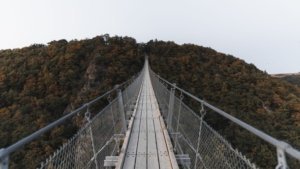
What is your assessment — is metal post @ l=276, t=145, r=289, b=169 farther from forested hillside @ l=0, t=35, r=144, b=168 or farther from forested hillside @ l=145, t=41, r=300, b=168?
forested hillside @ l=0, t=35, r=144, b=168

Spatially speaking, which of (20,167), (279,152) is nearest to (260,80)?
(20,167)

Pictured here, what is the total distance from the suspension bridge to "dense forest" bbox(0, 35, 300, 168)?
16.7 ft

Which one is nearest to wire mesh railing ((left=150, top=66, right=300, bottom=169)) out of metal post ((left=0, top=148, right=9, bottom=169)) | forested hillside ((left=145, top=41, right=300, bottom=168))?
metal post ((left=0, top=148, right=9, bottom=169))

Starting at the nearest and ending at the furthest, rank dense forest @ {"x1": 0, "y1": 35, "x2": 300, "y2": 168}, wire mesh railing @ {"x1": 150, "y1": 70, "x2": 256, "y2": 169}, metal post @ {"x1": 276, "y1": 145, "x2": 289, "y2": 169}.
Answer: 1. metal post @ {"x1": 276, "y1": 145, "x2": 289, "y2": 169}
2. wire mesh railing @ {"x1": 150, "y1": 70, "x2": 256, "y2": 169}
3. dense forest @ {"x1": 0, "y1": 35, "x2": 300, "y2": 168}

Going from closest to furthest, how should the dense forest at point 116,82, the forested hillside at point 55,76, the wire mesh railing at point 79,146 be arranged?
the wire mesh railing at point 79,146, the dense forest at point 116,82, the forested hillside at point 55,76

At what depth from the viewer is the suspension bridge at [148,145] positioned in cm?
169

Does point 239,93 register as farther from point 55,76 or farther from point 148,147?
point 148,147

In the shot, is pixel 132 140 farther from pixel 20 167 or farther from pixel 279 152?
pixel 20 167

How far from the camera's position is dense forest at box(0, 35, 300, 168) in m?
15.0

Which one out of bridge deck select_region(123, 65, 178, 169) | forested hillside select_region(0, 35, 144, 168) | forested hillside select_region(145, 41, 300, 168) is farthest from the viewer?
forested hillside select_region(0, 35, 144, 168)

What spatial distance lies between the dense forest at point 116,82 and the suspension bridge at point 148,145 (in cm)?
510

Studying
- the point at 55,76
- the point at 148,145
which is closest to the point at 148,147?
the point at 148,145

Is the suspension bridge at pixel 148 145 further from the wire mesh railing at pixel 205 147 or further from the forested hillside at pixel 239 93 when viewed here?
the forested hillside at pixel 239 93

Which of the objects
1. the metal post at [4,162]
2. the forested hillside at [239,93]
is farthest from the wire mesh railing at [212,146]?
the forested hillside at [239,93]
